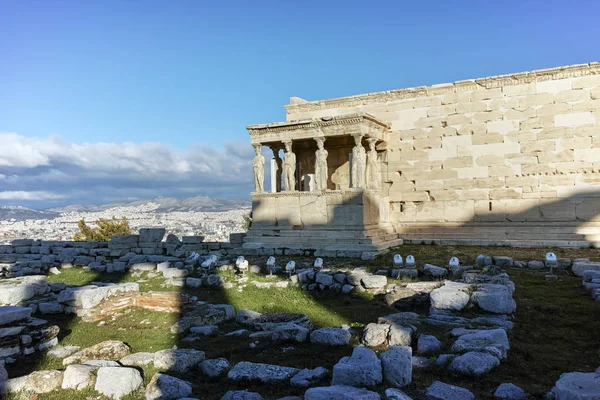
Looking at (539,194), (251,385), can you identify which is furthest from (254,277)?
(539,194)

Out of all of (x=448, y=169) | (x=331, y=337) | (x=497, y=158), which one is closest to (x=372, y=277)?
(x=331, y=337)

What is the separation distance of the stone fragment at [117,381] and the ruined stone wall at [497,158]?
12793mm

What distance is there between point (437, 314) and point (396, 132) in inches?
434

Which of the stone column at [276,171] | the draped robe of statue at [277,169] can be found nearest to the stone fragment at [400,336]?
the stone column at [276,171]

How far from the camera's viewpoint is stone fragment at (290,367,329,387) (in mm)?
5242

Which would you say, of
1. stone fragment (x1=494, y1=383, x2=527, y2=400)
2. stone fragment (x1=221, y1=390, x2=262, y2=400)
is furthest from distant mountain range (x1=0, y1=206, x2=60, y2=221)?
stone fragment (x1=494, y1=383, x2=527, y2=400)

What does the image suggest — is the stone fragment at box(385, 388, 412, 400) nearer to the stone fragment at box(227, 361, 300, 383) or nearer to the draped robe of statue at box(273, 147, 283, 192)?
the stone fragment at box(227, 361, 300, 383)

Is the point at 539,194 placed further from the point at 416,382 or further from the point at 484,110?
the point at 416,382

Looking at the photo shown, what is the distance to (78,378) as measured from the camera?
559cm

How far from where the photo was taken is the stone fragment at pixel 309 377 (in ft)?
17.2

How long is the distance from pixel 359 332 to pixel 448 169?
1095cm

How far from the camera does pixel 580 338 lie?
22.1 feet

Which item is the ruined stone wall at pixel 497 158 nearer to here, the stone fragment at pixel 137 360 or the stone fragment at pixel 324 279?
the stone fragment at pixel 324 279

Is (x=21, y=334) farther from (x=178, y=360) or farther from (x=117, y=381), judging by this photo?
(x=178, y=360)
